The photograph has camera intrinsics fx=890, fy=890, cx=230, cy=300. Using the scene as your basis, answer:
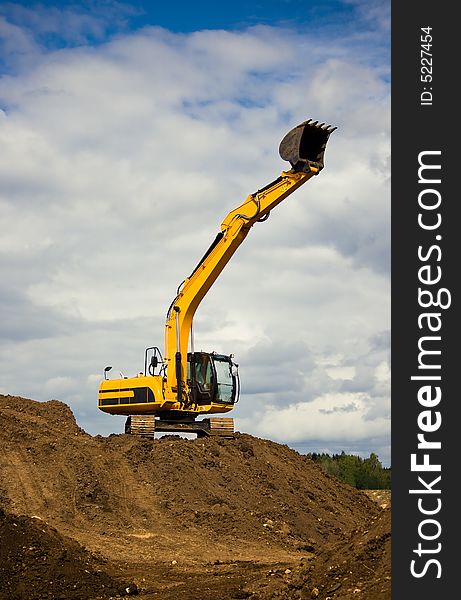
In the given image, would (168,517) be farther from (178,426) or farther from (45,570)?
(45,570)

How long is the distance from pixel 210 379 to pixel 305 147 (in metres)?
7.34

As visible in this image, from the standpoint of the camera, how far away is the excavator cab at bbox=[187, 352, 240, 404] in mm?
26125

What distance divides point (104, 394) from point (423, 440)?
1946cm

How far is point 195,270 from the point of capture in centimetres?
2662

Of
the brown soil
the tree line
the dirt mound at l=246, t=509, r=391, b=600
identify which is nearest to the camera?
the dirt mound at l=246, t=509, r=391, b=600

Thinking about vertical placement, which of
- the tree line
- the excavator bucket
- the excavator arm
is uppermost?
the excavator bucket

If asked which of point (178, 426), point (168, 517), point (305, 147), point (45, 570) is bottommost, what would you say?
point (45, 570)

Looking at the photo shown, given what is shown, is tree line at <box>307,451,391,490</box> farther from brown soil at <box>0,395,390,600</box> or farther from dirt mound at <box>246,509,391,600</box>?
dirt mound at <box>246,509,391,600</box>

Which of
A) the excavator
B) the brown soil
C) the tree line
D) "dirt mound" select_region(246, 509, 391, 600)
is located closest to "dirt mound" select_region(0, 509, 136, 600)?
the brown soil

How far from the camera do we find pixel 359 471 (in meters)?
34.7

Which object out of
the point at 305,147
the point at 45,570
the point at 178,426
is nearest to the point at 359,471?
the point at 178,426

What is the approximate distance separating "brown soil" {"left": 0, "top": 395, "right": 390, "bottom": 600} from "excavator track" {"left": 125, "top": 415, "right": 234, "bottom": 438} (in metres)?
0.44

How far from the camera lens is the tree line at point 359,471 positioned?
112 ft

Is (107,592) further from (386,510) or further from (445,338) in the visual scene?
(445,338)
